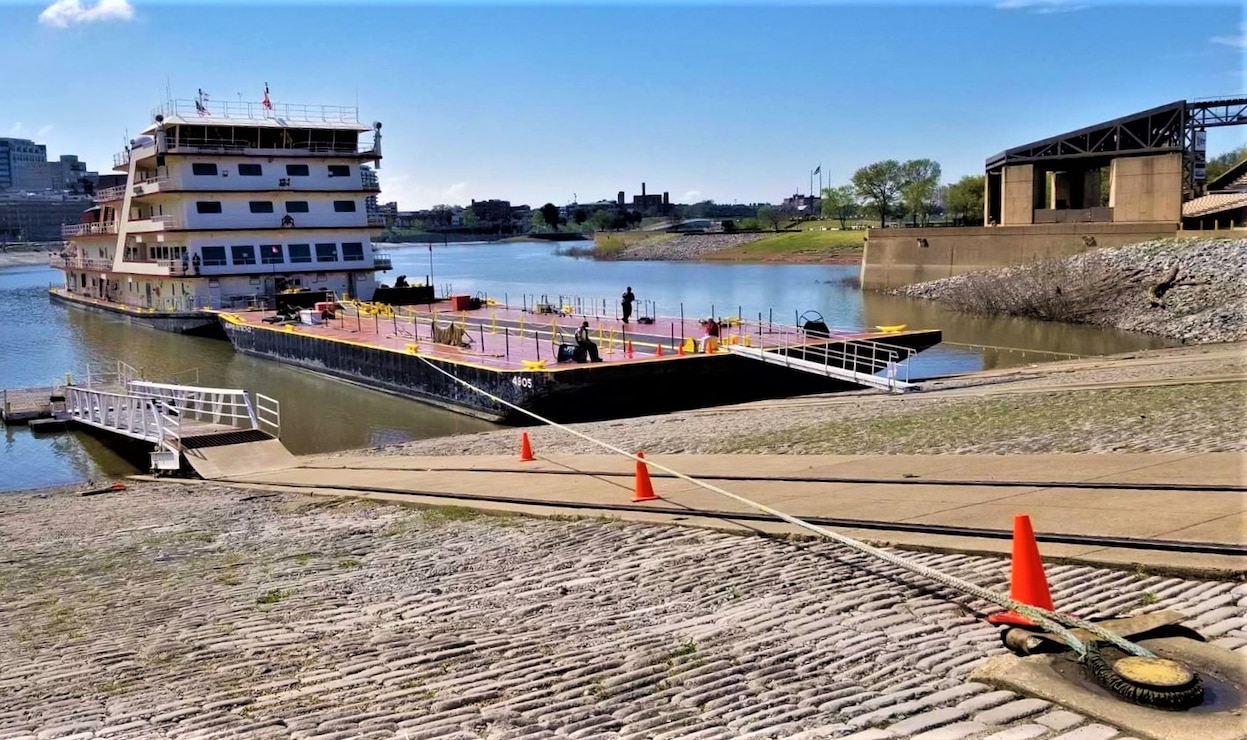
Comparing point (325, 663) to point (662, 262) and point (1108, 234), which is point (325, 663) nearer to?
point (1108, 234)

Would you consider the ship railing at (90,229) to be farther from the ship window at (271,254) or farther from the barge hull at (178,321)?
the ship window at (271,254)

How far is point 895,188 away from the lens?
12731cm

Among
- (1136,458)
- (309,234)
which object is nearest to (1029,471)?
(1136,458)

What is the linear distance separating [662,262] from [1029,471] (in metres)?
135

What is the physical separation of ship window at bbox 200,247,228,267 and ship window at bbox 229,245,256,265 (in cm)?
45

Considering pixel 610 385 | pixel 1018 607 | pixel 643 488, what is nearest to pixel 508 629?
pixel 1018 607

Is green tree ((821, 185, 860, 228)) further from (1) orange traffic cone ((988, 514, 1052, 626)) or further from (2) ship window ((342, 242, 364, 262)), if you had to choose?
(1) orange traffic cone ((988, 514, 1052, 626))

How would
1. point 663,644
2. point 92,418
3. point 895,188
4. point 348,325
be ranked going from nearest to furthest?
1. point 663,644
2. point 92,418
3. point 348,325
4. point 895,188

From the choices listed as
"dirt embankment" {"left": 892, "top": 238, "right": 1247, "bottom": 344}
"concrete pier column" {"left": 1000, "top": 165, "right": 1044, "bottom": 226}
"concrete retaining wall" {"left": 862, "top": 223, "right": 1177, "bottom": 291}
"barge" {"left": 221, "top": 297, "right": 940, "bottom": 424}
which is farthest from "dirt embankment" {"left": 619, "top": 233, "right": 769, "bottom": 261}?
"barge" {"left": 221, "top": 297, "right": 940, "bottom": 424}

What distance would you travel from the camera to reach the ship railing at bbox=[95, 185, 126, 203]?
182 feet

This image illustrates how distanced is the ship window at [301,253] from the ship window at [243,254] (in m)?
1.80

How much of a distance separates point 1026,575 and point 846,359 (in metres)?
18.9

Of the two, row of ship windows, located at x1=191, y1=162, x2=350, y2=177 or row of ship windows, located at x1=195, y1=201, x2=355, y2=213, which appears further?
row of ship windows, located at x1=195, y1=201, x2=355, y2=213

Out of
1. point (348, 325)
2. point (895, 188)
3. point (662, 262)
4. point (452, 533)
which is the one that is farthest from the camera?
point (662, 262)
